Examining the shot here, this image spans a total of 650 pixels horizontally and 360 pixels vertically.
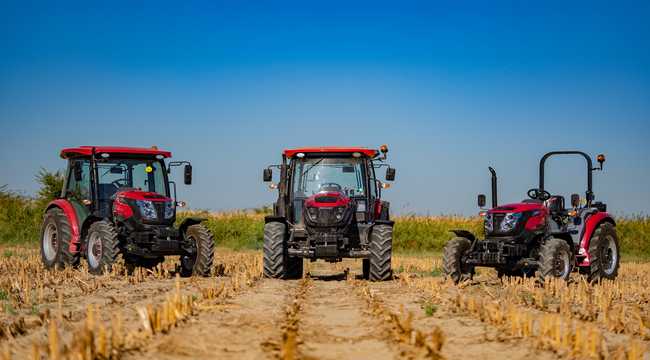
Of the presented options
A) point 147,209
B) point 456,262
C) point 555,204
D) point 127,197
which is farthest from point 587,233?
point 127,197

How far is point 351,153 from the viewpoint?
626 inches

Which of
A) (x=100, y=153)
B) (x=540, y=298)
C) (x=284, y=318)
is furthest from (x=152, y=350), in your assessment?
(x=100, y=153)

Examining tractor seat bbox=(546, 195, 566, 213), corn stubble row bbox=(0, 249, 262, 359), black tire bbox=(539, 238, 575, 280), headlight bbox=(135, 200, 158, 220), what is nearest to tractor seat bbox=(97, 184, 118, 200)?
headlight bbox=(135, 200, 158, 220)

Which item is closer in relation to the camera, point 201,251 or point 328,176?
point 201,251

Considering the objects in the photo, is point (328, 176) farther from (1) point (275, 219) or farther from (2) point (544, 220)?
(2) point (544, 220)

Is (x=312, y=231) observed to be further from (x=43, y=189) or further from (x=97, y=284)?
(x=43, y=189)

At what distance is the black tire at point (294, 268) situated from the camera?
647 inches

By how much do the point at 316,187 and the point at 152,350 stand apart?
950 centimetres

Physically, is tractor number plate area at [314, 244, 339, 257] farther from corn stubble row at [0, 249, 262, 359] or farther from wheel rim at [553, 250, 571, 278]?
wheel rim at [553, 250, 571, 278]

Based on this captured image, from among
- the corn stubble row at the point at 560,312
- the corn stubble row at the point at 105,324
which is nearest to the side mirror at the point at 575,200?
the corn stubble row at the point at 560,312

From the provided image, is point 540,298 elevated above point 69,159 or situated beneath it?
situated beneath

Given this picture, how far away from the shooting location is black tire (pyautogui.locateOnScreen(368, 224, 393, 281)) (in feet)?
50.1

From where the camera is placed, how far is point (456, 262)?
48.1 feet

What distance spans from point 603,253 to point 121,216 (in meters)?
8.79
